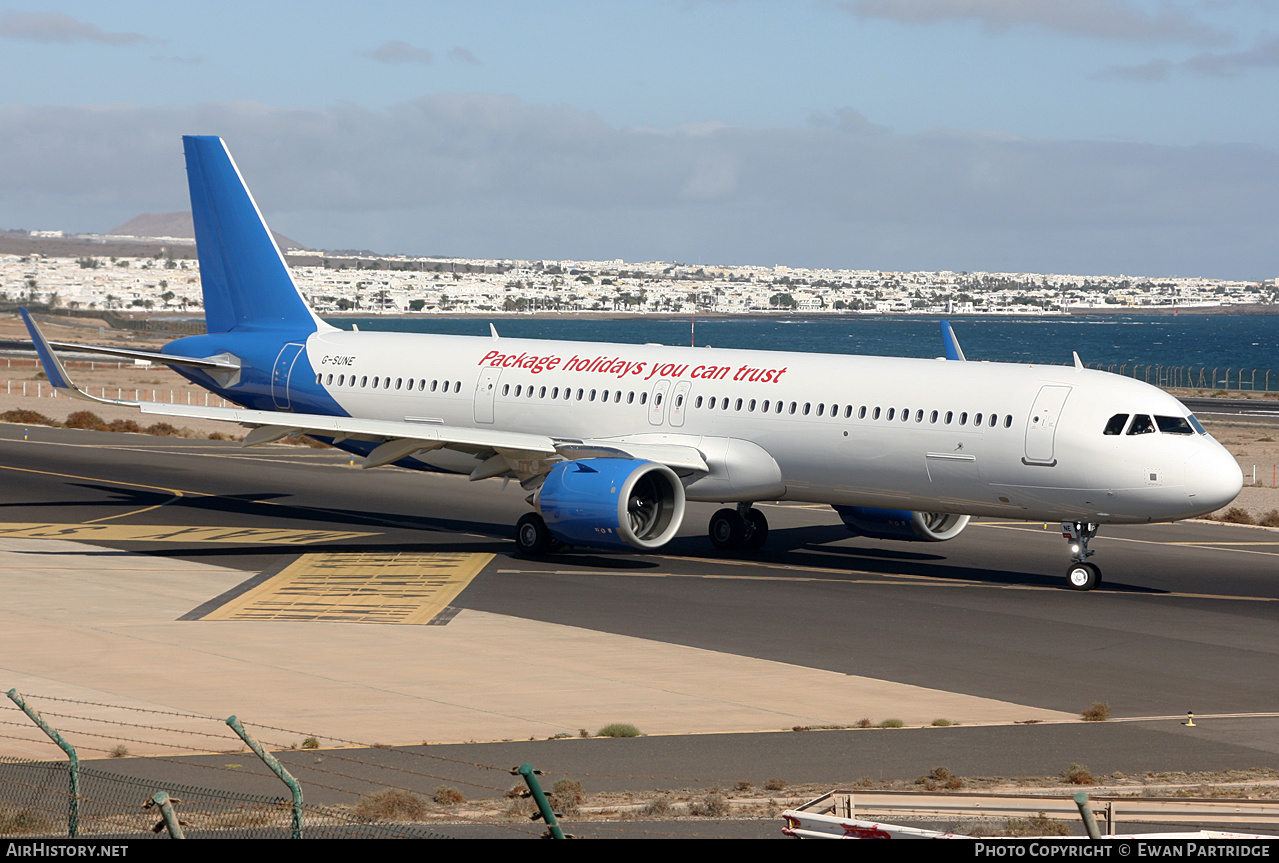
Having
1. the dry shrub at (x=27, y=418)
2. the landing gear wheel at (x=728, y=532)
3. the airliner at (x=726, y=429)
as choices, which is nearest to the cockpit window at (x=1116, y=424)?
the airliner at (x=726, y=429)

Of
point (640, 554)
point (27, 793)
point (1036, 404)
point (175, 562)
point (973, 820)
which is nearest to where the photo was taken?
point (973, 820)

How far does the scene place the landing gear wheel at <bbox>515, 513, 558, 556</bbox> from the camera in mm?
35344

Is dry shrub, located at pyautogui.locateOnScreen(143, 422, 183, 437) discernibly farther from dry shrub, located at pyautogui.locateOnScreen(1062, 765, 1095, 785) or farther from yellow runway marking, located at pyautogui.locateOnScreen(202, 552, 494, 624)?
dry shrub, located at pyautogui.locateOnScreen(1062, 765, 1095, 785)

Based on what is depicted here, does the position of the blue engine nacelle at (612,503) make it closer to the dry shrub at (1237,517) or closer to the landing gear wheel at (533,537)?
the landing gear wheel at (533,537)

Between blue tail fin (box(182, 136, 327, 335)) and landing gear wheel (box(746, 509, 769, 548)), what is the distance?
13935 mm

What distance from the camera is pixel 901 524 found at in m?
36.1

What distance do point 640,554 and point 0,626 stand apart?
1513 cm

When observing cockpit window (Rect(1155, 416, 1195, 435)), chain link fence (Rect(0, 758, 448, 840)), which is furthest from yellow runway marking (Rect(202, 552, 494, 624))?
cockpit window (Rect(1155, 416, 1195, 435))

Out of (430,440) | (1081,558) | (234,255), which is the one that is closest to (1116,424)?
(1081,558)

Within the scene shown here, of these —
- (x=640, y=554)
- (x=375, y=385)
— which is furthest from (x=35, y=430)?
(x=640, y=554)

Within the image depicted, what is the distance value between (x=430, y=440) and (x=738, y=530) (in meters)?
7.77

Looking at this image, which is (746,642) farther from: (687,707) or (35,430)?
(35,430)

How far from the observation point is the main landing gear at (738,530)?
123 feet

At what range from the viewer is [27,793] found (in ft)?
50.9
